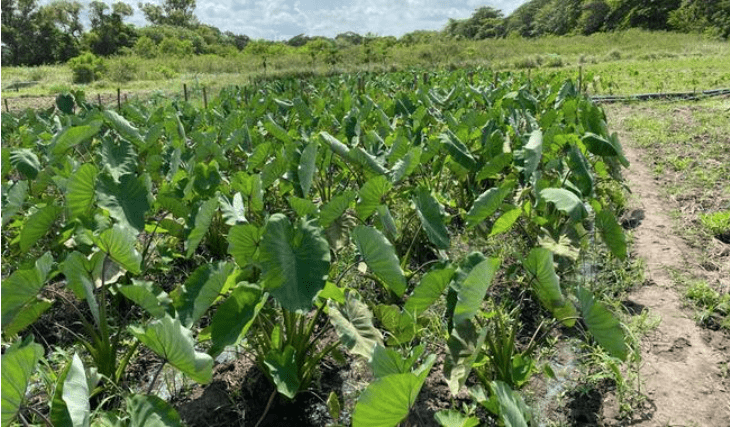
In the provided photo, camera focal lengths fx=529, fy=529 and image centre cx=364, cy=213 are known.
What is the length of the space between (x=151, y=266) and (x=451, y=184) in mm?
2041

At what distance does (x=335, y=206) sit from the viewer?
204 cm

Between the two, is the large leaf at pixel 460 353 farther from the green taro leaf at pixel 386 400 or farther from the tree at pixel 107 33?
the tree at pixel 107 33

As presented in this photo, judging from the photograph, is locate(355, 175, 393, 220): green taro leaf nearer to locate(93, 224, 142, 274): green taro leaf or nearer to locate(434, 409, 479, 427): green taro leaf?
locate(93, 224, 142, 274): green taro leaf

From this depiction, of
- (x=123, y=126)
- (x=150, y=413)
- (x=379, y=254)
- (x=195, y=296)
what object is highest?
(x=123, y=126)

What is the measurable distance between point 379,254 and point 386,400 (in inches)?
23.8

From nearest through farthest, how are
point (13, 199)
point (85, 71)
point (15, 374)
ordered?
point (15, 374) → point (13, 199) → point (85, 71)

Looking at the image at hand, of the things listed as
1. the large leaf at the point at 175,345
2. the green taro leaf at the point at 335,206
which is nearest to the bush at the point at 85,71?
the green taro leaf at the point at 335,206

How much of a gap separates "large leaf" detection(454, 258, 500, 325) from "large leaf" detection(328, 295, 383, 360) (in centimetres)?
27

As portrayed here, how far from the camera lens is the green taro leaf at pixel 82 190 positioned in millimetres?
1981

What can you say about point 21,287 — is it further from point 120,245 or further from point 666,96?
point 666,96

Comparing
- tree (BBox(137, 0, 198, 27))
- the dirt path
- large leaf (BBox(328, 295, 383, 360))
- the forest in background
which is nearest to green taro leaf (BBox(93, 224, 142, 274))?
large leaf (BBox(328, 295, 383, 360))

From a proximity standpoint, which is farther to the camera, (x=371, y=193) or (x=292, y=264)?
(x=371, y=193)

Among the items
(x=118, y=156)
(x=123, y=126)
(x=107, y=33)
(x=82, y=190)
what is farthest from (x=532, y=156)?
(x=107, y=33)

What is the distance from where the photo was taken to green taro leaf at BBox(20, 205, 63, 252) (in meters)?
1.89
